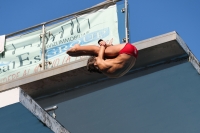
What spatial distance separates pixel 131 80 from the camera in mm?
10328

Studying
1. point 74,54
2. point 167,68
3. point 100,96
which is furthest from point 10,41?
point 74,54

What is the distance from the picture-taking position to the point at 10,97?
850cm

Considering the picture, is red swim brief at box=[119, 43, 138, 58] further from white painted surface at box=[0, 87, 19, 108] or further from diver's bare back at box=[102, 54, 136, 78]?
white painted surface at box=[0, 87, 19, 108]

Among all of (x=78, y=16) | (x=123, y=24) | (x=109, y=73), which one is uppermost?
(x=78, y=16)

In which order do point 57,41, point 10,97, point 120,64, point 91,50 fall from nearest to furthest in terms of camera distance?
point 120,64 < point 91,50 < point 10,97 < point 57,41

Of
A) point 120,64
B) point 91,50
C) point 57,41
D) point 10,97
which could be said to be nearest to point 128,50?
point 120,64

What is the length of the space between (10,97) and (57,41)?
3.10 metres

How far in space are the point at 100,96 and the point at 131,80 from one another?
64 cm

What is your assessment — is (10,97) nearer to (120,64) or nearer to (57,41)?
(120,64)

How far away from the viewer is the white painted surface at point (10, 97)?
8.45 m

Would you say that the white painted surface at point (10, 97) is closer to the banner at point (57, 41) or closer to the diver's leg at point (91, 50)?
the diver's leg at point (91, 50)

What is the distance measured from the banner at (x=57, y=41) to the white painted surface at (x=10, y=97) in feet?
8.27

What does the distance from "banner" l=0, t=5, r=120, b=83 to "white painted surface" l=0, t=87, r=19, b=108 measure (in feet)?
8.27

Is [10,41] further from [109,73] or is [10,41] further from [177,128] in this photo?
[109,73]
